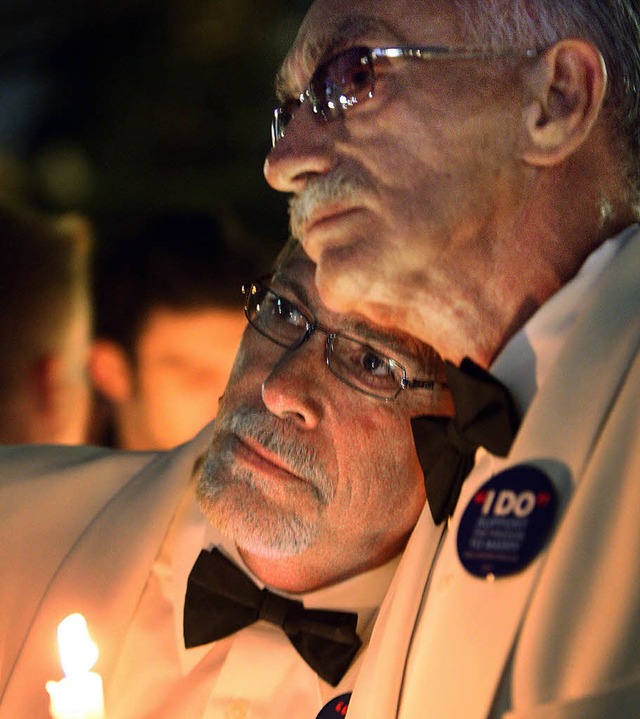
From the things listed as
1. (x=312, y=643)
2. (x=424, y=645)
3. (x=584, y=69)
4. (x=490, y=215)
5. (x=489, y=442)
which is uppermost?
(x=584, y=69)

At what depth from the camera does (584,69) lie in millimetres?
2207

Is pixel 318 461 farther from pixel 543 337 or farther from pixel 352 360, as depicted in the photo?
pixel 543 337

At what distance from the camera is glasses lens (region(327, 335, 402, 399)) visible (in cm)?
254

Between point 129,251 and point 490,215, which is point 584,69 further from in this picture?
point 129,251

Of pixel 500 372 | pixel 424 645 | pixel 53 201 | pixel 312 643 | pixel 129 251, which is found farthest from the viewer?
pixel 53 201

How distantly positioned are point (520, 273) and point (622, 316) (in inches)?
10.2

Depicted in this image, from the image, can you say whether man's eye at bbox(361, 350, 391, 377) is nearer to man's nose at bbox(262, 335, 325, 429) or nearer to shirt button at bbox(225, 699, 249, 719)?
man's nose at bbox(262, 335, 325, 429)

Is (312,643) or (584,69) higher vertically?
(584,69)

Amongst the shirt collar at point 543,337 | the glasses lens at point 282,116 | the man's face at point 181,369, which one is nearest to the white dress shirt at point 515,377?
the shirt collar at point 543,337

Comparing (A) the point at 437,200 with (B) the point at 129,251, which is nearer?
(A) the point at 437,200

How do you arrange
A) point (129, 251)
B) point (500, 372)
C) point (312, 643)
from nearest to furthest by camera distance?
point (500, 372)
point (312, 643)
point (129, 251)

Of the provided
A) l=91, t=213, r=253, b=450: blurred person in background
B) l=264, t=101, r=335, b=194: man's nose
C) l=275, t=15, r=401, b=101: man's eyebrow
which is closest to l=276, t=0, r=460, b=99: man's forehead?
l=275, t=15, r=401, b=101: man's eyebrow

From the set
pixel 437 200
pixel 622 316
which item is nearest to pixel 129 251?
pixel 437 200

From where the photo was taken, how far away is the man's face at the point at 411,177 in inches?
83.7
